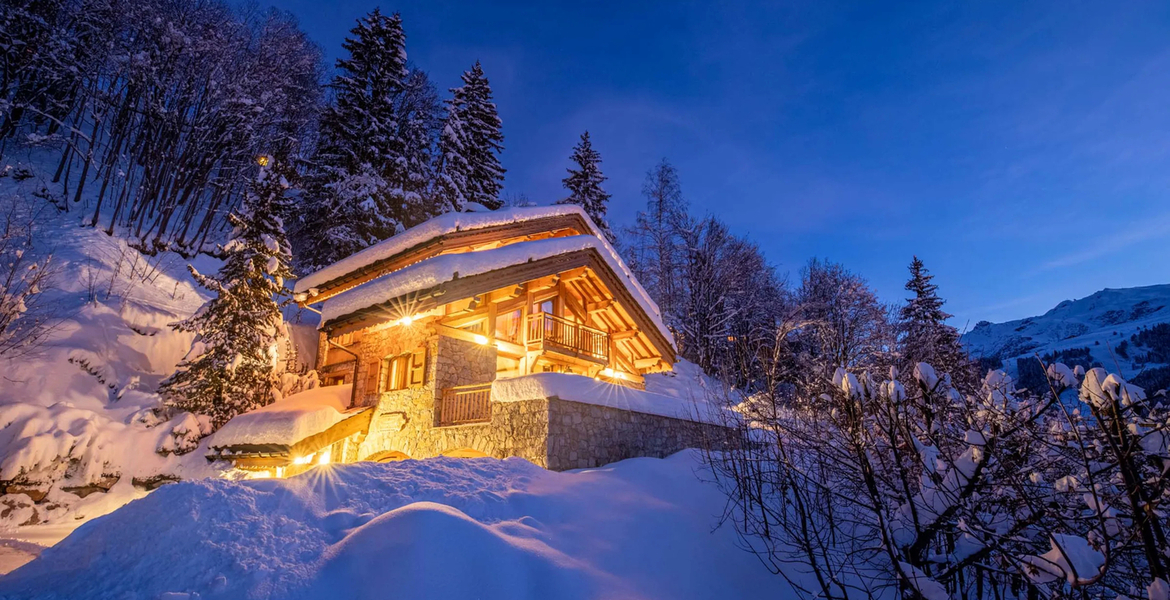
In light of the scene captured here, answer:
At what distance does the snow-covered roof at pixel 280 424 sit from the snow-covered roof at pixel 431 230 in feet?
14.3

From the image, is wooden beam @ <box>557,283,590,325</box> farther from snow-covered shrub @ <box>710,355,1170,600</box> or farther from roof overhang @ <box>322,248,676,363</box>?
snow-covered shrub @ <box>710,355,1170,600</box>

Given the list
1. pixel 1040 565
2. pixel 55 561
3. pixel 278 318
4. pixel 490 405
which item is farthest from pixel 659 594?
pixel 278 318

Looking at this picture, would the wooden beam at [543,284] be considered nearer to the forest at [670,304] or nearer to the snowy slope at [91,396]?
the forest at [670,304]

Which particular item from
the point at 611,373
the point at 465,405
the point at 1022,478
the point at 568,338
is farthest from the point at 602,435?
the point at 1022,478

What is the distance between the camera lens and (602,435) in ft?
34.8

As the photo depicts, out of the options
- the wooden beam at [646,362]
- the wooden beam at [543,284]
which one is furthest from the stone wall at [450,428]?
the wooden beam at [646,362]

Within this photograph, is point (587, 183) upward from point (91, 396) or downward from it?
upward

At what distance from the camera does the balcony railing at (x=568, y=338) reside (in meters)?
14.9

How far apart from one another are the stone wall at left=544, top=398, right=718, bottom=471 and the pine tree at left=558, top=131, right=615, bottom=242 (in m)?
16.8

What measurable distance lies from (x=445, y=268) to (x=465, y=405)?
3.26 metres

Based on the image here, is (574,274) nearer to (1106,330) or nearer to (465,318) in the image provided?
(465,318)

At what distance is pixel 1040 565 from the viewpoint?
9.53ft

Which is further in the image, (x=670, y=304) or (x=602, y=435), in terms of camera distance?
(x=670, y=304)

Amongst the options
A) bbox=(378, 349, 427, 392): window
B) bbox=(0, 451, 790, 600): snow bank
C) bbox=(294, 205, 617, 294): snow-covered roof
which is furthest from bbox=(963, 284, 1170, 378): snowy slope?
bbox=(0, 451, 790, 600): snow bank
